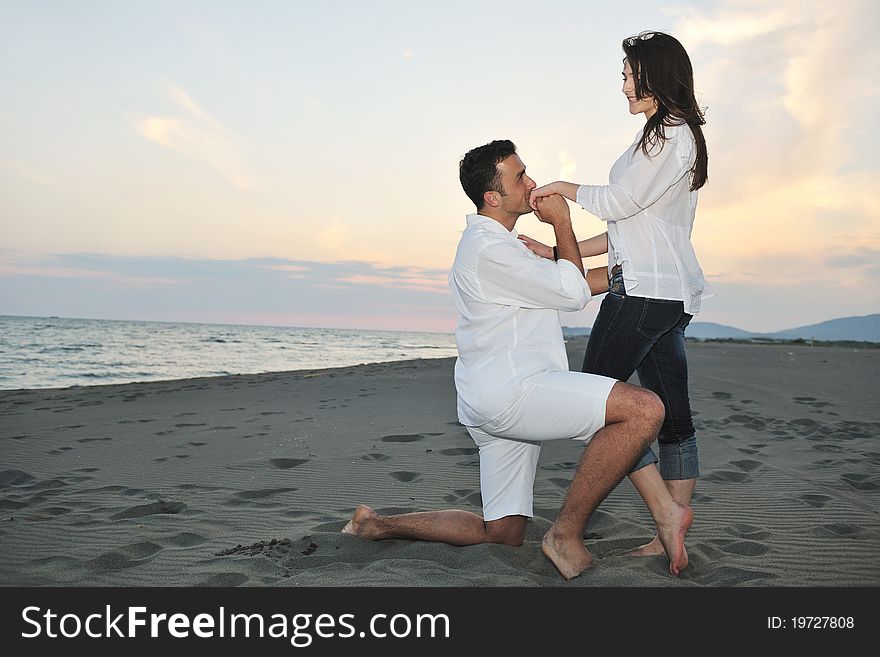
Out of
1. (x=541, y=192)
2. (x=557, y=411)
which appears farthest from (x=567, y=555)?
(x=541, y=192)

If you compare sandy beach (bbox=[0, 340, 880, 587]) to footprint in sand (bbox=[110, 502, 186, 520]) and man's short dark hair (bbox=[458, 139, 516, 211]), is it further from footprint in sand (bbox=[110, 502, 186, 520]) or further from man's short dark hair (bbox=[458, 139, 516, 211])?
man's short dark hair (bbox=[458, 139, 516, 211])

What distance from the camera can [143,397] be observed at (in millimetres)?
10398

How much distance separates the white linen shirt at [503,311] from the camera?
302 centimetres

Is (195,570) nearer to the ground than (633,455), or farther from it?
nearer to the ground

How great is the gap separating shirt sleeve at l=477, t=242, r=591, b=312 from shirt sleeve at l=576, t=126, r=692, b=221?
304 mm

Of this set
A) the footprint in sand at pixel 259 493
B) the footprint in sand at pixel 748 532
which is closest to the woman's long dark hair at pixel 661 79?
the footprint in sand at pixel 748 532

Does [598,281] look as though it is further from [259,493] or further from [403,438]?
[403,438]

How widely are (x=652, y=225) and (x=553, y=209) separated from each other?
0.44 m

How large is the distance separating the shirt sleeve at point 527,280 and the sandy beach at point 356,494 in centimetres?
117
